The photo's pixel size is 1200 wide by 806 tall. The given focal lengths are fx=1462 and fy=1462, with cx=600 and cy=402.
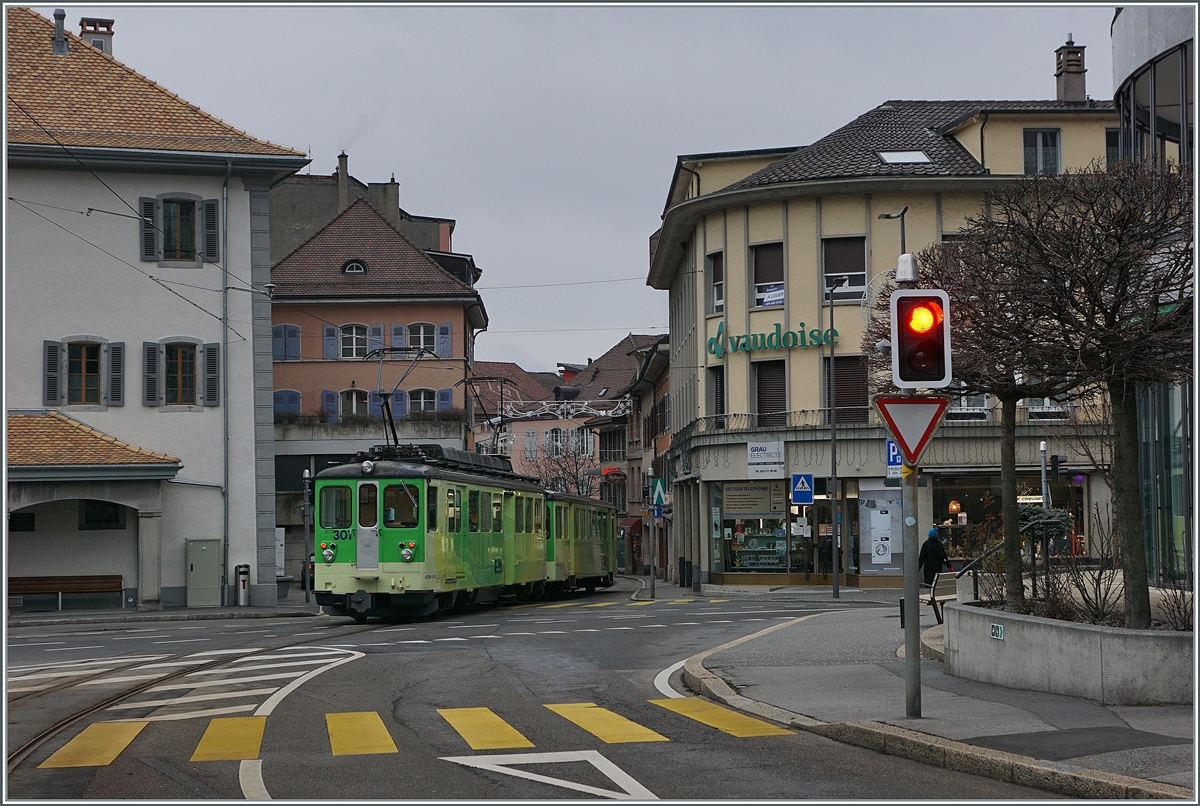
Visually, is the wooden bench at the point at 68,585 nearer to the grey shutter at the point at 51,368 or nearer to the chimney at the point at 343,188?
the grey shutter at the point at 51,368

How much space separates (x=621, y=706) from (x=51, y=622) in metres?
21.5

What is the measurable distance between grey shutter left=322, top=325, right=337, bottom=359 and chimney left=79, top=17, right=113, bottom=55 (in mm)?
14355

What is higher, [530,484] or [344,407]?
[344,407]

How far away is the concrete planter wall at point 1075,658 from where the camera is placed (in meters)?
10.9

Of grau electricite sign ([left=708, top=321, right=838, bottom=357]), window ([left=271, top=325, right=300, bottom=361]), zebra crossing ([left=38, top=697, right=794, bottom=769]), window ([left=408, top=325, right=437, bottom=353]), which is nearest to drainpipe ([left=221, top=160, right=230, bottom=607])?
grau electricite sign ([left=708, top=321, right=838, bottom=357])

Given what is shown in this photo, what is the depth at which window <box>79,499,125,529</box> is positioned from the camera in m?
35.0

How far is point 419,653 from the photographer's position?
739 inches

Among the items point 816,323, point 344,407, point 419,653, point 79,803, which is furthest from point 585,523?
point 79,803

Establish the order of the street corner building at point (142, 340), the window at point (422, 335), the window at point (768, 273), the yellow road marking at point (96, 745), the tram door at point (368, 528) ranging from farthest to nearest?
the window at point (422, 335) < the window at point (768, 273) < the street corner building at point (142, 340) < the tram door at point (368, 528) < the yellow road marking at point (96, 745)

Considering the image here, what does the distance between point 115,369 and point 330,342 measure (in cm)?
2043

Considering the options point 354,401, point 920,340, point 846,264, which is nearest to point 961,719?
point 920,340

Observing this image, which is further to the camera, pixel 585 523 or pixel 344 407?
pixel 344 407

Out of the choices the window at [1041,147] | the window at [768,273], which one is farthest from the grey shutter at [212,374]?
the window at [1041,147]

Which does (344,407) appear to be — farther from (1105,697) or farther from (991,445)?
(1105,697)
